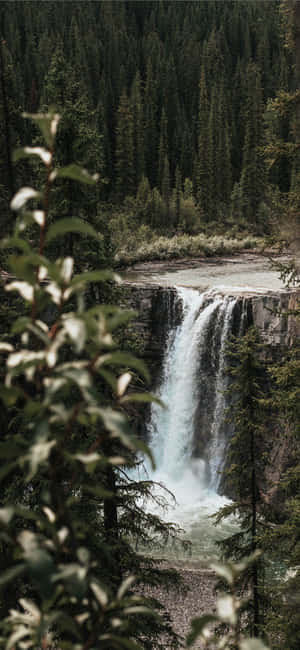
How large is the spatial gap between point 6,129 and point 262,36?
62.4 m

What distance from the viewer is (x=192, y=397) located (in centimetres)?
1636

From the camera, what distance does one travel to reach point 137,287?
17266 millimetres

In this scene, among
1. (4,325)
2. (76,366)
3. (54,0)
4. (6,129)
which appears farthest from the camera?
(54,0)

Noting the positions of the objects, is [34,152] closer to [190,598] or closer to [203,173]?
[190,598]

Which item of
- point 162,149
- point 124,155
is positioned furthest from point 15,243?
point 162,149

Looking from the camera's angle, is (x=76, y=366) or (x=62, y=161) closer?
(x=76, y=366)

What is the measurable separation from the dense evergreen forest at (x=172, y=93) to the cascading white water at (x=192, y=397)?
21.7ft

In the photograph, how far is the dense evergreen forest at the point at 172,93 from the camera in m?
35.5

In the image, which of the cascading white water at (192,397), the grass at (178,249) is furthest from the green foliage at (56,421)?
the grass at (178,249)

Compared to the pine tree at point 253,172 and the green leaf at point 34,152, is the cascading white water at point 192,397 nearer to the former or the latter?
the green leaf at point 34,152

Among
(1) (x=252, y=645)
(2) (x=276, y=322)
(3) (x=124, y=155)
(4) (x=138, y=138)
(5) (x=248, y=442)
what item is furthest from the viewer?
(4) (x=138, y=138)

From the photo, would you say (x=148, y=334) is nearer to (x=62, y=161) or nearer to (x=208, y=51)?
(x=62, y=161)

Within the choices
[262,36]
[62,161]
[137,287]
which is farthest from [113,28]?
[62,161]

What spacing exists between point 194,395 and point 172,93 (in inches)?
1665
